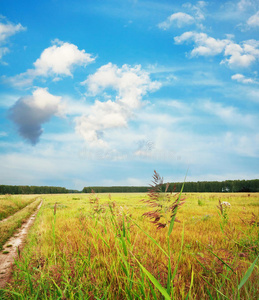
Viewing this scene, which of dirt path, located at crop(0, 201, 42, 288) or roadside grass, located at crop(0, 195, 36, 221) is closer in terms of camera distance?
dirt path, located at crop(0, 201, 42, 288)

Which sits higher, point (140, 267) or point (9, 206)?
point (140, 267)

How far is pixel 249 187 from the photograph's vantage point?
252ft

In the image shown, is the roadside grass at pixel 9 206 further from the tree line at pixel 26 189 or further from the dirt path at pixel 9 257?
the tree line at pixel 26 189

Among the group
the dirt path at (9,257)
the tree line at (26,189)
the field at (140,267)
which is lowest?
the tree line at (26,189)

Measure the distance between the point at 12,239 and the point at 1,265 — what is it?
308cm

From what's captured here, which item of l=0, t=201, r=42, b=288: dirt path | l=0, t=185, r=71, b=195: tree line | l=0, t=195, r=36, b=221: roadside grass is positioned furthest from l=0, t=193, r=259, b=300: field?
l=0, t=185, r=71, b=195: tree line

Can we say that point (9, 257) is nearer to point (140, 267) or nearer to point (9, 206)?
point (140, 267)

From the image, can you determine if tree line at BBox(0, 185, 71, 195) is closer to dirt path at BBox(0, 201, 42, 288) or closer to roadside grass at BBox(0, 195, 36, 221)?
roadside grass at BBox(0, 195, 36, 221)

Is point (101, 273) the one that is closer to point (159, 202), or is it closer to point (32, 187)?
point (159, 202)

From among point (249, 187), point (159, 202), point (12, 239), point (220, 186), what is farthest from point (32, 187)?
point (159, 202)

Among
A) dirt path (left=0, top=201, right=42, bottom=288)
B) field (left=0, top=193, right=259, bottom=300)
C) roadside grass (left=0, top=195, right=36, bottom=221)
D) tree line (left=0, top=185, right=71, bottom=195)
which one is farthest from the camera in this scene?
tree line (left=0, top=185, right=71, bottom=195)

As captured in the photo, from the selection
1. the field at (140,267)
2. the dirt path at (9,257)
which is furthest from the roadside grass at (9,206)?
the field at (140,267)

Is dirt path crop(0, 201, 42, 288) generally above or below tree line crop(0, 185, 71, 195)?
above

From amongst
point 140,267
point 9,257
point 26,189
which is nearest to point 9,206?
point 9,257
